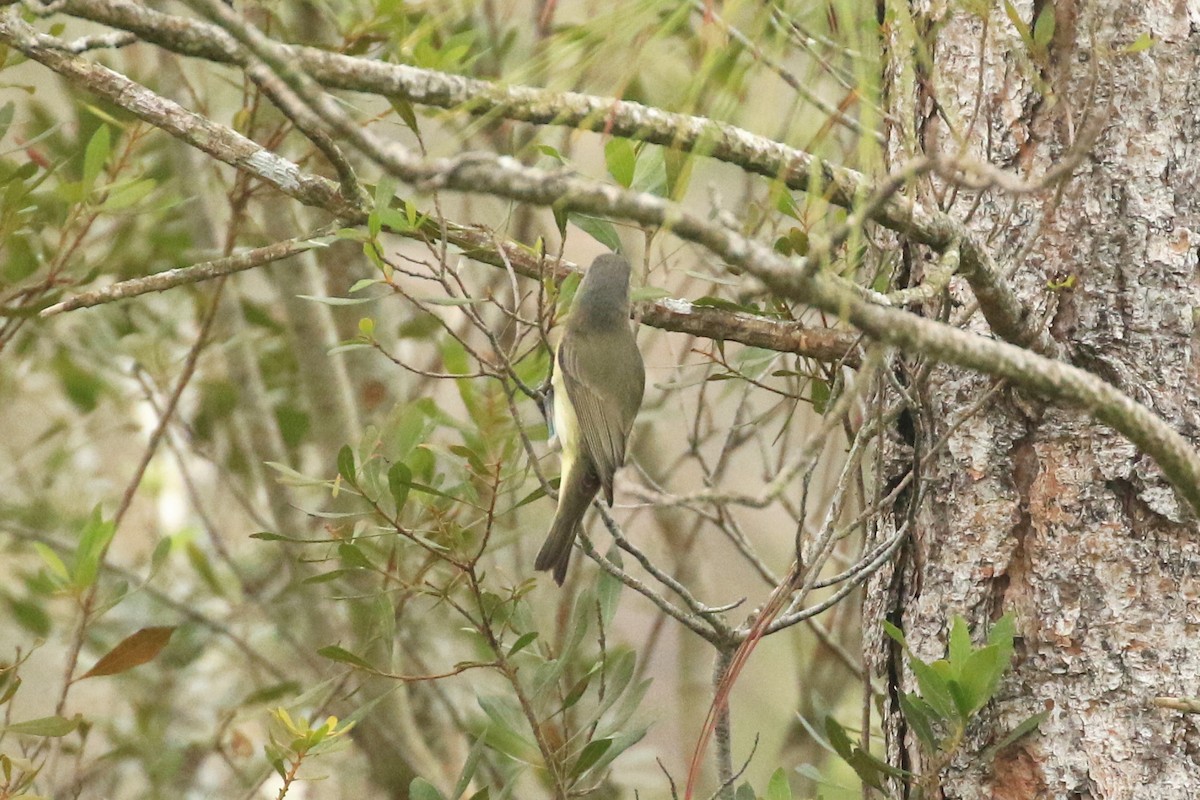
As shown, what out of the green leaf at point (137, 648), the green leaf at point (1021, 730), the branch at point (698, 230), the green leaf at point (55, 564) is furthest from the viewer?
the green leaf at point (55, 564)

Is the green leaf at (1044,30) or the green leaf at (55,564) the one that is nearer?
the green leaf at (1044,30)

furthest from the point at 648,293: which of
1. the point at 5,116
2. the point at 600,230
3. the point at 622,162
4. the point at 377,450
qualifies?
the point at 5,116

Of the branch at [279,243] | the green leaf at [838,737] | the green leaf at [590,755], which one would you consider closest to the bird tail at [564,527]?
the green leaf at [590,755]

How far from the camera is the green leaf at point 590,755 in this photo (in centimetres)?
221

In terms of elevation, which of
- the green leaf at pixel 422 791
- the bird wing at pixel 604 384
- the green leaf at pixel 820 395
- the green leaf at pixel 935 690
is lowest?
the green leaf at pixel 422 791

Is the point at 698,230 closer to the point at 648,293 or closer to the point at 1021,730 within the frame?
the point at 648,293

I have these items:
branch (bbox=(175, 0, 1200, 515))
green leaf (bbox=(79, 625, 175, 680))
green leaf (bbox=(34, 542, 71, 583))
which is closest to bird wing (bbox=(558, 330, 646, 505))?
green leaf (bbox=(79, 625, 175, 680))

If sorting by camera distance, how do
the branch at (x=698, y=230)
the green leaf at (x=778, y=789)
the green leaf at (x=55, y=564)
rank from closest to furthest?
the branch at (x=698, y=230)
the green leaf at (x=778, y=789)
the green leaf at (x=55, y=564)

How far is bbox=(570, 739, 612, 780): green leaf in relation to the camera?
2.21 m

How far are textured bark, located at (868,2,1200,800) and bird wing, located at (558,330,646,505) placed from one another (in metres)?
1.02

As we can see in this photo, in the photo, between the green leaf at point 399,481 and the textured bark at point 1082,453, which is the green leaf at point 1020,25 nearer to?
the textured bark at point 1082,453

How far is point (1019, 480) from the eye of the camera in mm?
1959

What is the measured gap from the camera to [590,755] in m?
2.23

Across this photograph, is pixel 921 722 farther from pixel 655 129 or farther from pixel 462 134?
pixel 462 134
